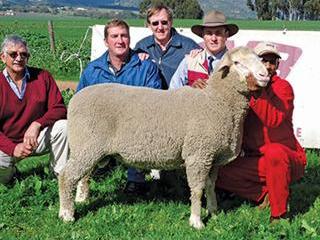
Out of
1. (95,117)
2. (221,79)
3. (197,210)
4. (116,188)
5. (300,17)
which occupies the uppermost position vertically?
(221,79)

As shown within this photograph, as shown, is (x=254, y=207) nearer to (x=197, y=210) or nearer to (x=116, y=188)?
(x=197, y=210)

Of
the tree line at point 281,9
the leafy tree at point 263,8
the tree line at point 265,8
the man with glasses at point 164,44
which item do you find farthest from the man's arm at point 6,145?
the leafy tree at point 263,8

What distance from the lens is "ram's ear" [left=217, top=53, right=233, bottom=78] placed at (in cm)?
475

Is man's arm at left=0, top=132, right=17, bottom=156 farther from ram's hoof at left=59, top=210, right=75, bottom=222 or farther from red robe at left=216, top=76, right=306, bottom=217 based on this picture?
red robe at left=216, top=76, right=306, bottom=217

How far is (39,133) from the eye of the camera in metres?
5.96

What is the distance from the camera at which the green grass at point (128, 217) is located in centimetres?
484

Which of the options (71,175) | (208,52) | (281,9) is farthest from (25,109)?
(281,9)

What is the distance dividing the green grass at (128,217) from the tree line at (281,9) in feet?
334

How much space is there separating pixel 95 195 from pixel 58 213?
0.70m

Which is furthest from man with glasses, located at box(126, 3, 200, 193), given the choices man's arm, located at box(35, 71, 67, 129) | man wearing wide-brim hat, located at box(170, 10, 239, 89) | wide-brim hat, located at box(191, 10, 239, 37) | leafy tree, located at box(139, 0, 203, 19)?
leafy tree, located at box(139, 0, 203, 19)

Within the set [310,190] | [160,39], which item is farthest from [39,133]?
[310,190]

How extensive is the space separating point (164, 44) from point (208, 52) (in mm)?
1137

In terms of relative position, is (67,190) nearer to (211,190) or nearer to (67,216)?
(67,216)

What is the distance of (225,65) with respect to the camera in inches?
187
